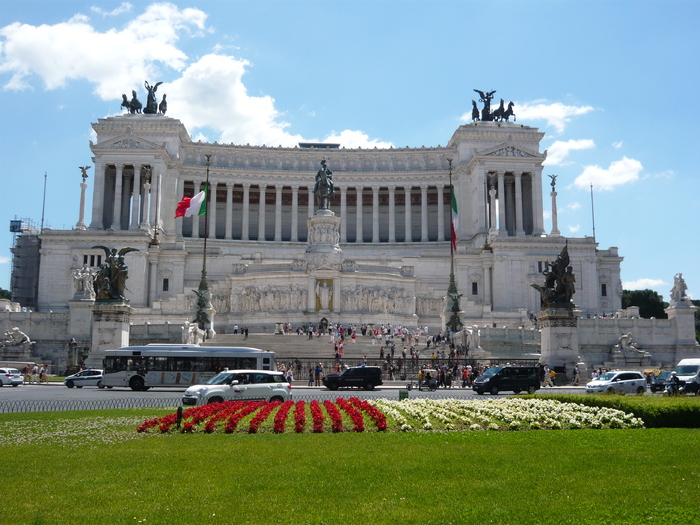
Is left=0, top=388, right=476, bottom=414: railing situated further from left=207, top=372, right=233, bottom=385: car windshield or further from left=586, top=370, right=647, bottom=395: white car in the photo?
left=586, top=370, right=647, bottom=395: white car

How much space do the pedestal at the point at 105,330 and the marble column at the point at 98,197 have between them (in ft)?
177

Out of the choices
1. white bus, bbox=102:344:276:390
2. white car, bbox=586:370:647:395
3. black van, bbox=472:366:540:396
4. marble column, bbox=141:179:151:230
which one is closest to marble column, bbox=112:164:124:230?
marble column, bbox=141:179:151:230

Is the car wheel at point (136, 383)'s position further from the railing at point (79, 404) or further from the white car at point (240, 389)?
the white car at point (240, 389)

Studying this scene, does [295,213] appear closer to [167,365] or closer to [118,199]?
[118,199]

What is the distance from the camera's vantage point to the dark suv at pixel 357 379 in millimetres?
40594

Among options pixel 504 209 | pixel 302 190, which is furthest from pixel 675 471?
pixel 302 190

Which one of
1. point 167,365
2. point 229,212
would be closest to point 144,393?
point 167,365

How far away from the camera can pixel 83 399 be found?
31.3 metres

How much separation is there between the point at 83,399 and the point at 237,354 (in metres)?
10.8

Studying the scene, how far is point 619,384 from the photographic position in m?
35.0

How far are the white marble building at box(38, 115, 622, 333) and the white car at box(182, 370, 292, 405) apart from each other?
4234cm

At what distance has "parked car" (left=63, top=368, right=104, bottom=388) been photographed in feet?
138

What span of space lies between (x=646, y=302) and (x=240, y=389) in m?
101

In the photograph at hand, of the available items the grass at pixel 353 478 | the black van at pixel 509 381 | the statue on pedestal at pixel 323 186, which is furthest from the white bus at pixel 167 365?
the statue on pedestal at pixel 323 186
